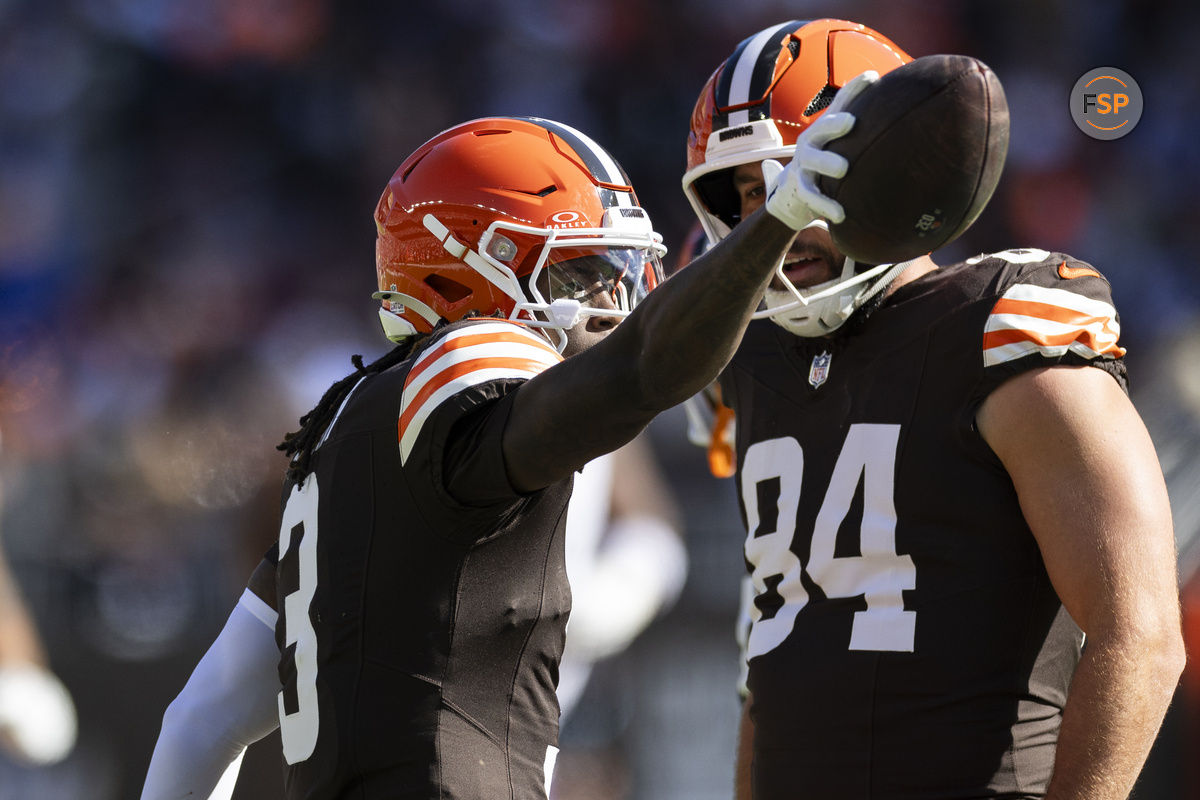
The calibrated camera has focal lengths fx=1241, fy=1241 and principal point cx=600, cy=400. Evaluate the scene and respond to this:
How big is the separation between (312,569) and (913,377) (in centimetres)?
84

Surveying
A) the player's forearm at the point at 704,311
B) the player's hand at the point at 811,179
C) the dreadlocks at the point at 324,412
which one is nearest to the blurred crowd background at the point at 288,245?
the dreadlocks at the point at 324,412

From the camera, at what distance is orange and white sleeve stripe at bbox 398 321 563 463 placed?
1380 millimetres

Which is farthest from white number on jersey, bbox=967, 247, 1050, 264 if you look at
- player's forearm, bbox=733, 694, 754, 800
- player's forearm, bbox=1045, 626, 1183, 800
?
player's forearm, bbox=733, 694, 754, 800

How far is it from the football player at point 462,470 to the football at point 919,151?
3cm

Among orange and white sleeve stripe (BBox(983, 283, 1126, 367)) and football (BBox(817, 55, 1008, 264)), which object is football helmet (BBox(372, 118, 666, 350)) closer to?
orange and white sleeve stripe (BBox(983, 283, 1126, 367))

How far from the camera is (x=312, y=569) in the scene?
1567 mm

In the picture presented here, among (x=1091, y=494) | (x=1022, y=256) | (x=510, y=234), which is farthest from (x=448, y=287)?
(x=1091, y=494)

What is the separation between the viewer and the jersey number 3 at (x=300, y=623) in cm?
154

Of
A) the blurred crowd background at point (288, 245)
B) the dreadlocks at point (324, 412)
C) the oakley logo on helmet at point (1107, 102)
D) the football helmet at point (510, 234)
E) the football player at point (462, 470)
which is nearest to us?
the football player at point (462, 470)

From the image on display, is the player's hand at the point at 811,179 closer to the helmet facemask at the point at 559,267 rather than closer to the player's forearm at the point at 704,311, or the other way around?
the player's forearm at the point at 704,311

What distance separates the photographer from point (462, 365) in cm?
140

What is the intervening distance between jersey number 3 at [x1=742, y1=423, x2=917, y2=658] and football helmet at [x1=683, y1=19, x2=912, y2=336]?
190 mm

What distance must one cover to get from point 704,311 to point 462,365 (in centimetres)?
36

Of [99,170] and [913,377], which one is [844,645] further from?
[99,170]
